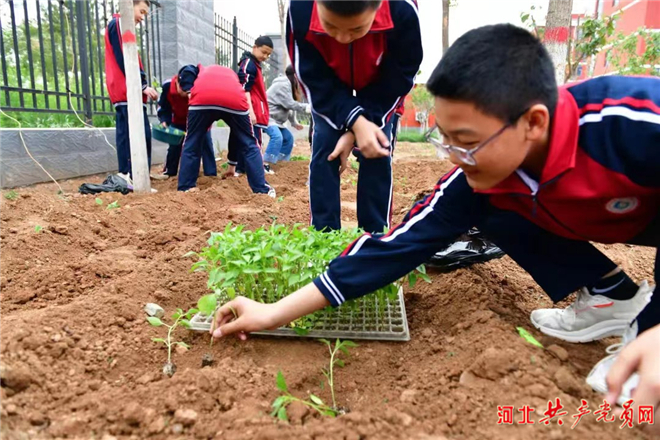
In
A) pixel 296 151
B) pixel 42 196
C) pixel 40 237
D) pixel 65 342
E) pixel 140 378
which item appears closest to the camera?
pixel 140 378

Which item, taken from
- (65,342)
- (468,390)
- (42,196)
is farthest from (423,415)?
(42,196)

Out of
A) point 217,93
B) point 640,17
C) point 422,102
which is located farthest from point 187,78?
point 422,102

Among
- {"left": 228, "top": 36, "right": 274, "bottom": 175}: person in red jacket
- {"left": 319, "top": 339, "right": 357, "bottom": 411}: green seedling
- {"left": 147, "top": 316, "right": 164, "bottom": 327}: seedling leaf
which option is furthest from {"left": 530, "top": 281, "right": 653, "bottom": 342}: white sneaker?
{"left": 228, "top": 36, "right": 274, "bottom": 175}: person in red jacket

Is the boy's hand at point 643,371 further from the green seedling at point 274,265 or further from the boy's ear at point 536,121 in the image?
the green seedling at point 274,265

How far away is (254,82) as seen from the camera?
656 cm

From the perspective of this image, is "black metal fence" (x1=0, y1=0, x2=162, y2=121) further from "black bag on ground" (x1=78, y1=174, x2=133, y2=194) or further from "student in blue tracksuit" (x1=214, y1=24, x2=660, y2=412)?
"student in blue tracksuit" (x1=214, y1=24, x2=660, y2=412)

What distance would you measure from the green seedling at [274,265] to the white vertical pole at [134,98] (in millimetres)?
2939

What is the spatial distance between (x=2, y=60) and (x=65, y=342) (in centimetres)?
451

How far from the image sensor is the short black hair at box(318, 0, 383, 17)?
1.92m

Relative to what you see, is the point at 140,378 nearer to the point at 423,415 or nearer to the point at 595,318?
the point at 423,415

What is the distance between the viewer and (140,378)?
159 centimetres

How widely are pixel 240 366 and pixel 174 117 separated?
5.08 m

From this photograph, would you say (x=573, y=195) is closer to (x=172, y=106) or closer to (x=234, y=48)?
(x=172, y=106)

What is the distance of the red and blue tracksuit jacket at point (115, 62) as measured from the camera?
4918mm
